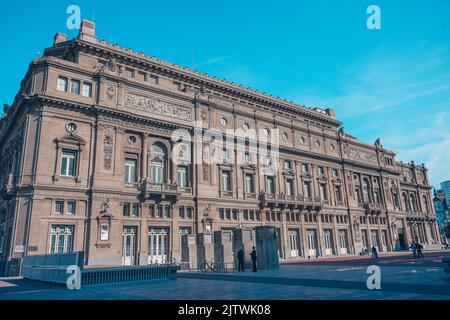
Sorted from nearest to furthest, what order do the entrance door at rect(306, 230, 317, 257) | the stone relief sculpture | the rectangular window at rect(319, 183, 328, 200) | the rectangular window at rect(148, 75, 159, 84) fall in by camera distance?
the stone relief sculpture
the rectangular window at rect(148, 75, 159, 84)
the entrance door at rect(306, 230, 317, 257)
the rectangular window at rect(319, 183, 328, 200)

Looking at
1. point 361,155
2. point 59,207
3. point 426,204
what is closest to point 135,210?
point 59,207

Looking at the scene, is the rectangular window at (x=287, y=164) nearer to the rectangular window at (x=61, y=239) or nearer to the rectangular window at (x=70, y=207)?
the rectangular window at (x=70, y=207)

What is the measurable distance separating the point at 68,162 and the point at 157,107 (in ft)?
37.7

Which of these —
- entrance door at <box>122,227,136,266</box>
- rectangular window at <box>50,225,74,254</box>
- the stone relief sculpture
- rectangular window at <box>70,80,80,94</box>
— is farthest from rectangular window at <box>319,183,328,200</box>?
rectangular window at <box>70,80,80,94</box>

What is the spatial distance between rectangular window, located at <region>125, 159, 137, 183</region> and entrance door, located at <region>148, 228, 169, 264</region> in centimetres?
571

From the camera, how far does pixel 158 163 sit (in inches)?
1486

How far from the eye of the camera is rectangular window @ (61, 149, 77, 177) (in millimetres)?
31750

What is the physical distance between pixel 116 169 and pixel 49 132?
22.9 ft

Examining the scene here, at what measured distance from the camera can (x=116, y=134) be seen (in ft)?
114

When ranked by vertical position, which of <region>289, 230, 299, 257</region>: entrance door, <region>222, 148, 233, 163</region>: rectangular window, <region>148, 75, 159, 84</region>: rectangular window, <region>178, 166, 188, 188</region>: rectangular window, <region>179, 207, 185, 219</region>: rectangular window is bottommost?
<region>289, 230, 299, 257</region>: entrance door

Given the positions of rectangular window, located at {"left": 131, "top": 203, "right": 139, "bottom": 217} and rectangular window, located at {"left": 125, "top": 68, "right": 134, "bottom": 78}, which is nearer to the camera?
rectangular window, located at {"left": 131, "top": 203, "right": 139, "bottom": 217}

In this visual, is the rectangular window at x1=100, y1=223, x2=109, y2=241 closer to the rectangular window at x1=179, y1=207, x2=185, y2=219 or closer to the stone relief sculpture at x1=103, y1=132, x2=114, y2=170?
the stone relief sculpture at x1=103, y1=132, x2=114, y2=170

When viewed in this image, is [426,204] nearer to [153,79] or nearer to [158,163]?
[158,163]
